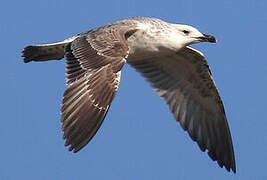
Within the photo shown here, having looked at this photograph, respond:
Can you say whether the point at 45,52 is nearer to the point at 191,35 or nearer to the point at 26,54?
the point at 26,54

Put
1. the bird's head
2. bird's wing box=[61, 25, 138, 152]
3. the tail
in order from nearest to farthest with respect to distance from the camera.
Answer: bird's wing box=[61, 25, 138, 152] → the tail → the bird's head

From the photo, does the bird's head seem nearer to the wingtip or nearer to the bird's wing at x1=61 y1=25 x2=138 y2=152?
the bird's wing at x1=61 y1=25 x2=138 y2=152

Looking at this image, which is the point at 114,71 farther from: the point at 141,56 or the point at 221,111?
the point at 221,111

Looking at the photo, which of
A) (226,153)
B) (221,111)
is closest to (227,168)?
(226,153)

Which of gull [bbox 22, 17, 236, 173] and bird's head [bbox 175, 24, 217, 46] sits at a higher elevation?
bird's head [bbox 175, 24, 217, 46]

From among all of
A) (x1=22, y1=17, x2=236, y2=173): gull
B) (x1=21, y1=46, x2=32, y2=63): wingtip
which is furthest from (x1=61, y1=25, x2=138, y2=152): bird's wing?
(x1=21, y1=46, x2=32, y2=63): wingtip

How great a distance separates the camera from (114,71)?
8.73 m

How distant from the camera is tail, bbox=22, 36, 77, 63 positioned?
10.1 metres

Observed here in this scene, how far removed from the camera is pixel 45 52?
1029cm

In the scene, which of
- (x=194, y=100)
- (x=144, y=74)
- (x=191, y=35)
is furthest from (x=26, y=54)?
(x=194, y=100)

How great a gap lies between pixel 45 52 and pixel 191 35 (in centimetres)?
219

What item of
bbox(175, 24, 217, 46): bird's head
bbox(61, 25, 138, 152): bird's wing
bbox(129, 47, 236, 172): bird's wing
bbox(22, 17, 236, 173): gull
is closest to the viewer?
bbox(61, 25, 138, 152): bird's wing

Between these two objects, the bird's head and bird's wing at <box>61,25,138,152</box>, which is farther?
the bird's head

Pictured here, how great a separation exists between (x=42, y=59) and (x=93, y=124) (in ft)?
8.10
